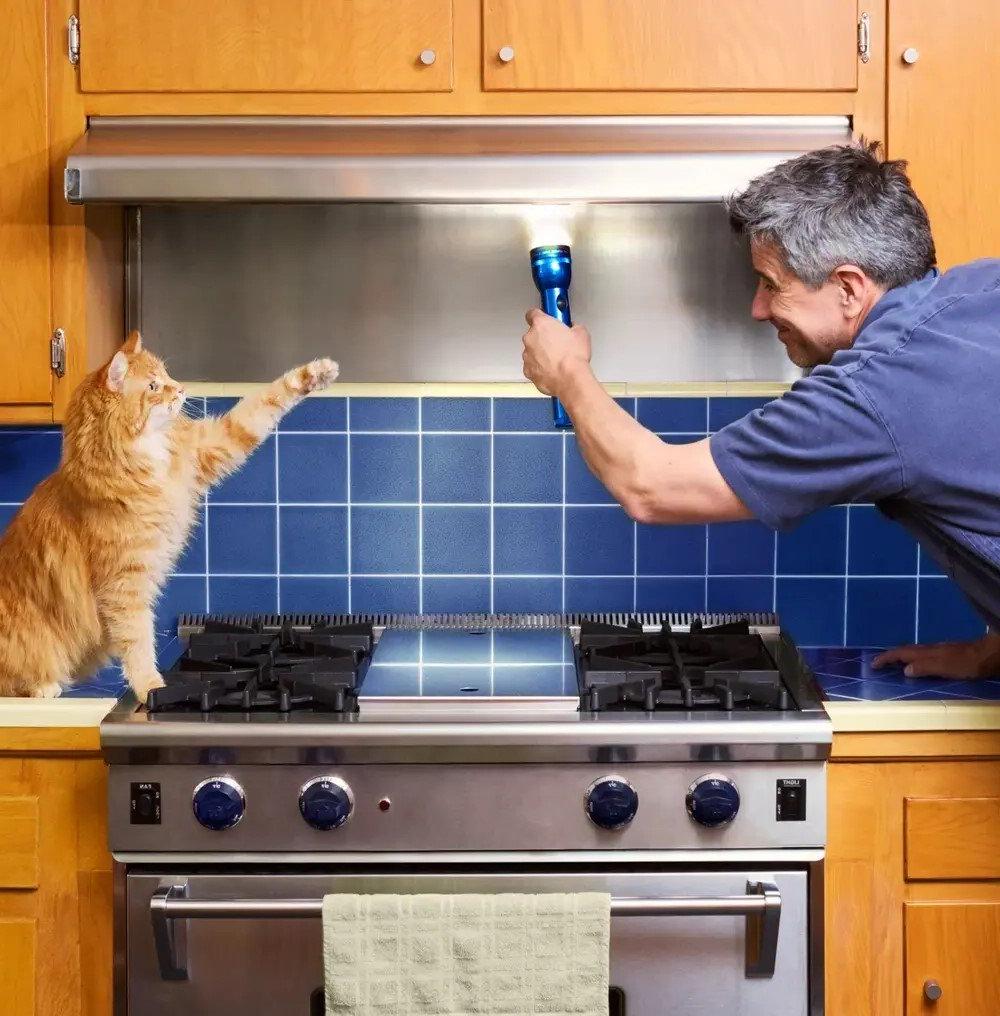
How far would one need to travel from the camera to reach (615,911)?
1.60 metres

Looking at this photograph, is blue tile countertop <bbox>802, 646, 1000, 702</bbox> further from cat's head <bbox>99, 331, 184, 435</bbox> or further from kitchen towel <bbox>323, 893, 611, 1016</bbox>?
cat's head <bbox>99, 331, 184, 435</bbox>

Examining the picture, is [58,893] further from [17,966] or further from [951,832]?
[951,832]

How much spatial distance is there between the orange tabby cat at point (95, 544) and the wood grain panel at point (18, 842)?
19cm

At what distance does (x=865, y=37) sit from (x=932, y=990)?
4.35ft

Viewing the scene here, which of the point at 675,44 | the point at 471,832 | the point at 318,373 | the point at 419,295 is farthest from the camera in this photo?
the point at 419,295

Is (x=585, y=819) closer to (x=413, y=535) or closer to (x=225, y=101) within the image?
(x=413, y=535)

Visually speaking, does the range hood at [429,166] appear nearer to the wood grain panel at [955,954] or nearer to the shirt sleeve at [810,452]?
the shirt sleeve at [810,452]

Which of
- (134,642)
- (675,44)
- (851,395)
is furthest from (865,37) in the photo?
(134,642)

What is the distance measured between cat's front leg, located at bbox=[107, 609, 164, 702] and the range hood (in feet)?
1.95

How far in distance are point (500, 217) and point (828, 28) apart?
0.61m

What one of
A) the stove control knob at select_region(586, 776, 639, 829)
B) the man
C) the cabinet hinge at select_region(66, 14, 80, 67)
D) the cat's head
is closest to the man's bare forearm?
the man

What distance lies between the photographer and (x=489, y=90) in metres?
1.92

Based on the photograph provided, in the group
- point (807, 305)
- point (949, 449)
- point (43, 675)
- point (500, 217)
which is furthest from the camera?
point (500, 217)

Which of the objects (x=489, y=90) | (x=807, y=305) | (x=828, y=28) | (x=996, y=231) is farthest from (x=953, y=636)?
(x=489, y=90)
